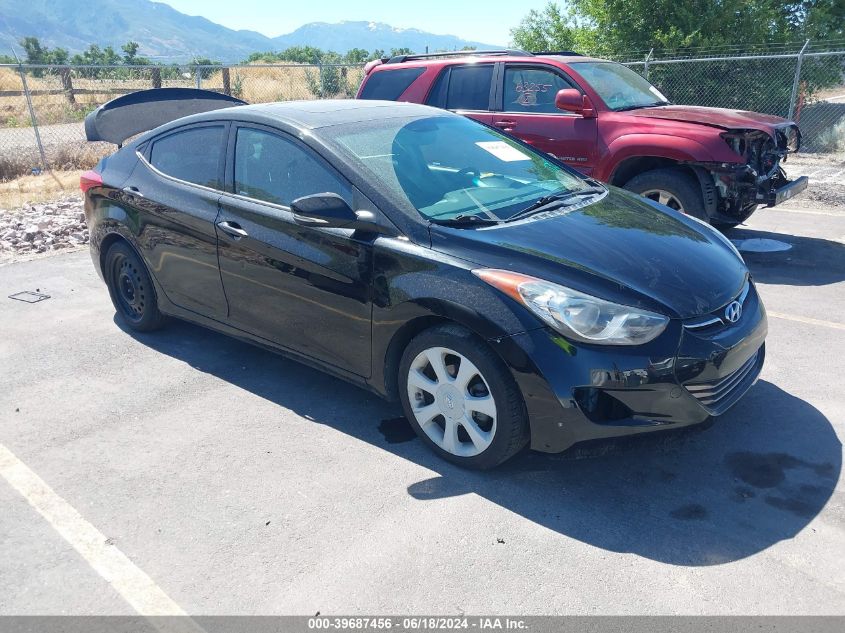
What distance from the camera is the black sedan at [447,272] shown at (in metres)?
3.07

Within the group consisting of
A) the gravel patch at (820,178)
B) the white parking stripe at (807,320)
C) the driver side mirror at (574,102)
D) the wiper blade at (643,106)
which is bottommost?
the gravel patch at (820,178)

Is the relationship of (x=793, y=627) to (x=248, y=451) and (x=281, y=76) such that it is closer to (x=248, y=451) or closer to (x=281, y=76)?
(x=248, y=451)

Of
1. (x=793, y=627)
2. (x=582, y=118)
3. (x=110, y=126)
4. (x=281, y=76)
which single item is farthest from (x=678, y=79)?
(x=281, y=76)

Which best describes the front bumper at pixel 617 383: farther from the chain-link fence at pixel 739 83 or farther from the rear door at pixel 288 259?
the chain-link fence at pixel 739 83

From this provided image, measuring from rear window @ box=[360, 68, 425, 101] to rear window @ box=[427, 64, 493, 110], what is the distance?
0.35m

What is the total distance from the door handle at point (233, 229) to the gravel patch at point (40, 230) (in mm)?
4479

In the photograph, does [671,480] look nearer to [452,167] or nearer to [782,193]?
[452,167]

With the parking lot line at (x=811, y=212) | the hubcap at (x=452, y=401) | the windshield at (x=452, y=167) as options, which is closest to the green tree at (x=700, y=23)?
the parking lot line at (x=811, y=212)

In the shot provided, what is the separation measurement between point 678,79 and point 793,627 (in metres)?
15.2

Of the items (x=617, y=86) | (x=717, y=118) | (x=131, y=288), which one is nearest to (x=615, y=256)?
(x=131, y=288)

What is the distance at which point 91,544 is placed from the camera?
3033 millimetres

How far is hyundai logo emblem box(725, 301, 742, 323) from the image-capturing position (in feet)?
10.9

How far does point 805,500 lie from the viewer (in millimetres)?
3154

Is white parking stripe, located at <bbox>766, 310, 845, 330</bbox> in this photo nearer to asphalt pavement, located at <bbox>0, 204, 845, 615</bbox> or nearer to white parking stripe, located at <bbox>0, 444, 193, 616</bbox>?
asphalt pavement, located at <bbox>0, 204, 845, 615</bbox>
